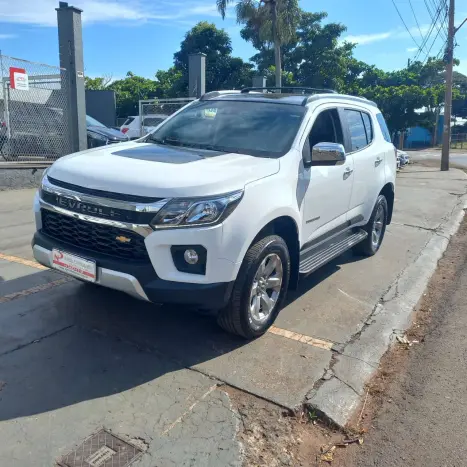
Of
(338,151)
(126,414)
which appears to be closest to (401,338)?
(338,151)

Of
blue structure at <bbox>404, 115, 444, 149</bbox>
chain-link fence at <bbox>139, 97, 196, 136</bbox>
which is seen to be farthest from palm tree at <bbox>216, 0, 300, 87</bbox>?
blue structure at <bbox>404, 115, 444, 149</bbox>

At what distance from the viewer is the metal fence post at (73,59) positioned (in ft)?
35.6

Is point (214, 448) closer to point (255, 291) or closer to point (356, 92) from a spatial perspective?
point (255, 291)

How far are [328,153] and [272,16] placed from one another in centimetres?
2311

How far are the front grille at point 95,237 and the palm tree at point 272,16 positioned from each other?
22498mm

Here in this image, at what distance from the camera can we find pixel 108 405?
10.0 feet

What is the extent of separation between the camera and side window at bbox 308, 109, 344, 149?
4.82 m

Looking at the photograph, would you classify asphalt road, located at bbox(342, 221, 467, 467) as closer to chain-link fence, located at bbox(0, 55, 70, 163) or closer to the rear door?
the rear door

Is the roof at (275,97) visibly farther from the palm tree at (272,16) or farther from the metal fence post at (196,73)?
the palm tree at (272,16)

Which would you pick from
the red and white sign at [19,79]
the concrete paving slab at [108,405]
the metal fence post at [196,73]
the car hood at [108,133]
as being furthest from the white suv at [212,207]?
the metal fence post at [196,73]

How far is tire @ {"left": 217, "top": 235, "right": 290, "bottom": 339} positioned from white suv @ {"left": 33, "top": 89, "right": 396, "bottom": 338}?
0.01 metres

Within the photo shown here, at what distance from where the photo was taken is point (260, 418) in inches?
121

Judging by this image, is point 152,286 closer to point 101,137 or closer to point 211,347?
point 211,347

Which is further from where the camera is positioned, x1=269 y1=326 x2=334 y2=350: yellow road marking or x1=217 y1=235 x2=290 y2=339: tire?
x1=269 y1=326 x2=334 y2=350: yellow road marking
